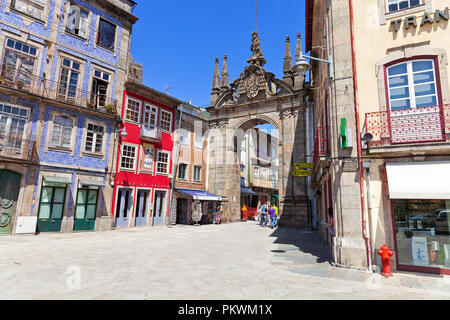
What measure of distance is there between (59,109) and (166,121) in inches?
326

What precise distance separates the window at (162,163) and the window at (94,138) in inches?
192

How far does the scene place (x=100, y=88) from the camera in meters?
17.3

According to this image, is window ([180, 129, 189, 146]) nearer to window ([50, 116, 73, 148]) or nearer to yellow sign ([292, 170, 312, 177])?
window ([50, 116, 73, 148])

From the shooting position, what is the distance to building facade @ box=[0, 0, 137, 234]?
13.5m

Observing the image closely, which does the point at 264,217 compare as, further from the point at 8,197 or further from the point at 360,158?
the point at 8,197

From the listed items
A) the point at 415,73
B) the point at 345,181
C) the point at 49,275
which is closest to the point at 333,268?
the point at 345,181

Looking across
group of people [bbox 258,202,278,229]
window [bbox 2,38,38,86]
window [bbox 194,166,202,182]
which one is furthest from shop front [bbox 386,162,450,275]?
window [bbox 194,166,202,182]

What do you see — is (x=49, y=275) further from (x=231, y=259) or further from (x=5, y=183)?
(x=5, y=183)

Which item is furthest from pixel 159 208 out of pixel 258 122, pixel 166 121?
pixel 258 122

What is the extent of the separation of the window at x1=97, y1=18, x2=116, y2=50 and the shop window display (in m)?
18.8

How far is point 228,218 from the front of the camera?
25016mm

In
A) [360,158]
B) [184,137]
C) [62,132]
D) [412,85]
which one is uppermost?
[184,137]

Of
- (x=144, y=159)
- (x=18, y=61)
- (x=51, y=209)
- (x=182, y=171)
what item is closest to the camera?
(x=18, y=61)

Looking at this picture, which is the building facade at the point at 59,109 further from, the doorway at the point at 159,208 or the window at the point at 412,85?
the window at the point at 412,85
